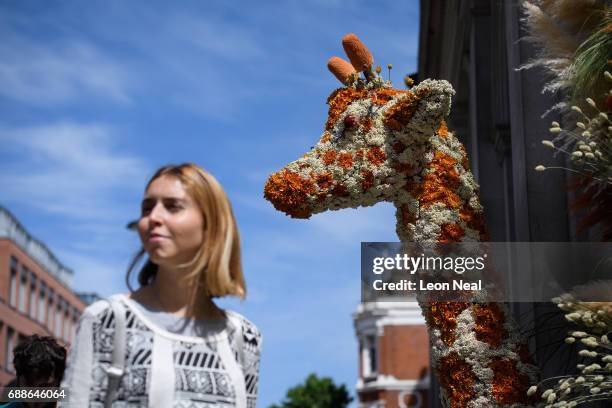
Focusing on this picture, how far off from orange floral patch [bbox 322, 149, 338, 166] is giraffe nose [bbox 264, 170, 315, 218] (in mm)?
197

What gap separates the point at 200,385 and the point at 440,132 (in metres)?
4.71

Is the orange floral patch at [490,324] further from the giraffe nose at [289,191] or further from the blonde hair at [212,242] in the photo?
the blonde hair at [212,242]

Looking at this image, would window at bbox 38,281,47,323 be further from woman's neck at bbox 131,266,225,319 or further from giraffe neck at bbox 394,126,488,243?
woman's neck at bbox 131,266,225,319

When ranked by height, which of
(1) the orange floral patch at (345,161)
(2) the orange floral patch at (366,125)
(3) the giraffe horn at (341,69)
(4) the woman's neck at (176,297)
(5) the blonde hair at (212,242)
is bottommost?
(4) the woman's neck at (176,297)

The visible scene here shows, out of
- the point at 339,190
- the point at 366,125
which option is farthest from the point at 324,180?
the point at 366,125

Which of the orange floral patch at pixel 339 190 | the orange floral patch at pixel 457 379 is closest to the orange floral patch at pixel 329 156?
the orange floral patch at pixel 339 190

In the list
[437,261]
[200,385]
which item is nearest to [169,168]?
[200,385]

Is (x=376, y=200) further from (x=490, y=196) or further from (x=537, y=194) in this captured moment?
(x=490, y=196)

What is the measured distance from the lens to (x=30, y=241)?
242 feet

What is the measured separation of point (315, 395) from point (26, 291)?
20.3 m

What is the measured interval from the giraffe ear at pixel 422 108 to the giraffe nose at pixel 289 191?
2.42ft

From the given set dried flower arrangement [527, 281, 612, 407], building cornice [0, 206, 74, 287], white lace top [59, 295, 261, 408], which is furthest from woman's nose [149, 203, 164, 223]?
building cornice [0, 206, 74, 287]

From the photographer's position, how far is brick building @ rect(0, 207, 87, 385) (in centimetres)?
6675

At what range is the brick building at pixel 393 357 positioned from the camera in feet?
190
